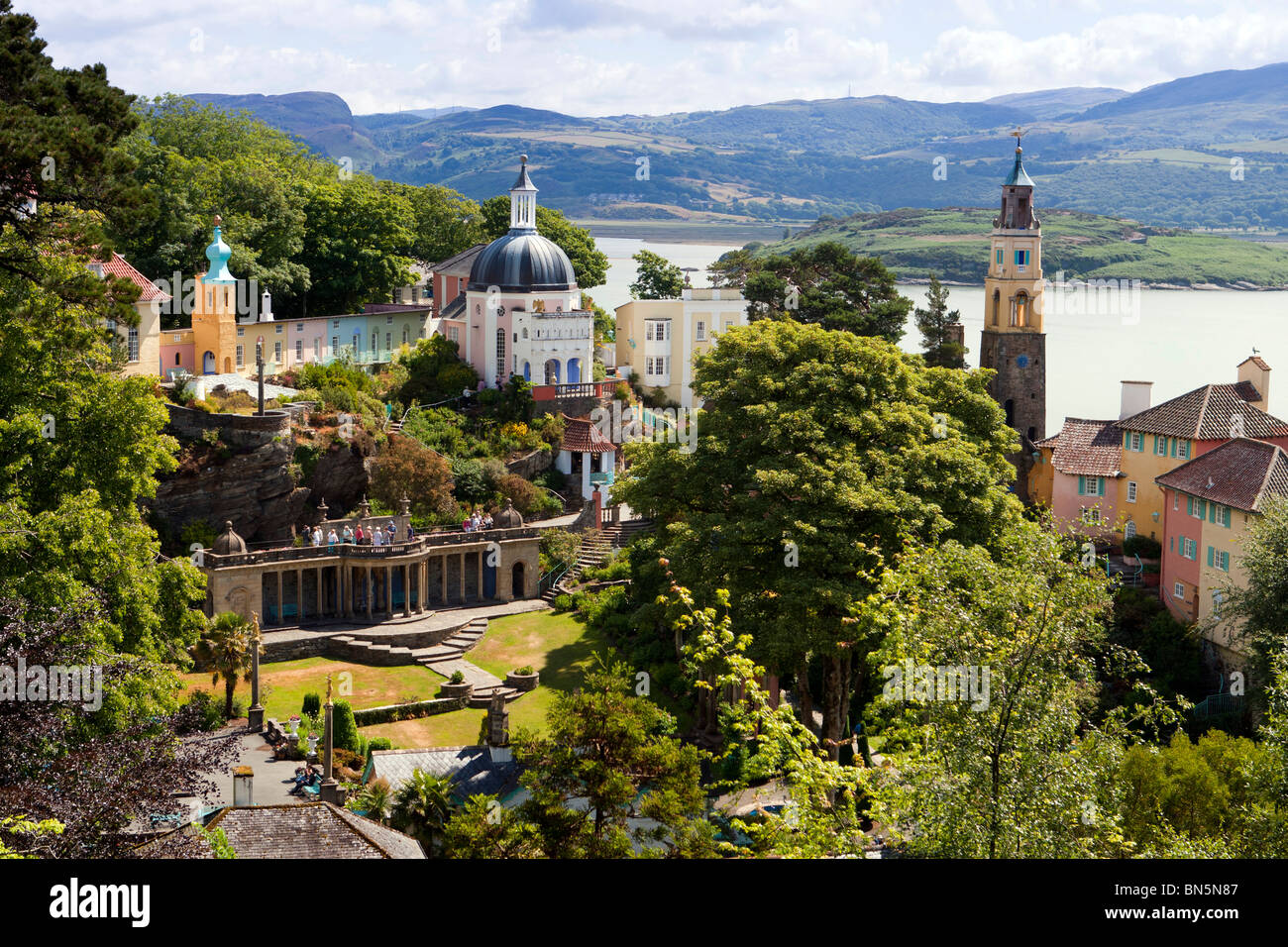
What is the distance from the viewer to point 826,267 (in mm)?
76125

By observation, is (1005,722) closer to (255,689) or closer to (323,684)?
(255,689)

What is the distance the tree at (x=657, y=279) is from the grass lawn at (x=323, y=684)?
3796 cm

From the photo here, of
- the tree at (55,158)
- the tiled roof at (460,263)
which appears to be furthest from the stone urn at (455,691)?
the tiled roof at (460,263)

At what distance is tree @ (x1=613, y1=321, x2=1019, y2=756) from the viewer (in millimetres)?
36875

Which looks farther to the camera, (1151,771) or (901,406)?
(901,406)

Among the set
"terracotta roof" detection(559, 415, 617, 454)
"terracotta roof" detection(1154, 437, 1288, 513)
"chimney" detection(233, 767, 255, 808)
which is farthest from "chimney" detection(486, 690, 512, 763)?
"terracotta roof" detection(1154, 437, 1288, 513)

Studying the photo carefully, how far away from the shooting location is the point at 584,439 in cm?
6269

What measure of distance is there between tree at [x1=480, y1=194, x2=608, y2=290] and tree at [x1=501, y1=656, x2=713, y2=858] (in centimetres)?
5686

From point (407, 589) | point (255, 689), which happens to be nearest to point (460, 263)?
point (407, 589)

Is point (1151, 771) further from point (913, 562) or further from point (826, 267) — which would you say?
point (826, 267)

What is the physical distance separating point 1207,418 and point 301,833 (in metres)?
42.3
